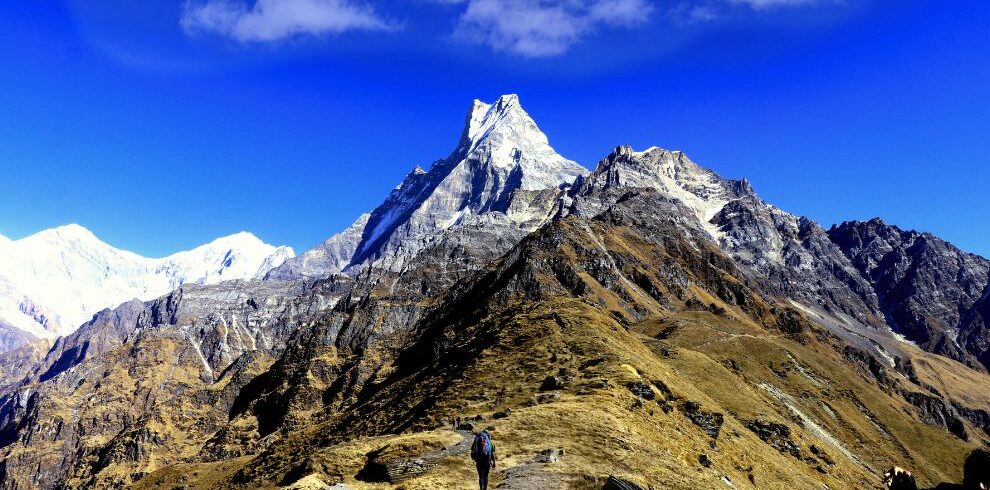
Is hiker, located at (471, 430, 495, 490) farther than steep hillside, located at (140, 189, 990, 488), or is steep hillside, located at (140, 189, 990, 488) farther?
steep hillside, located at (140, 189, 990, 488)

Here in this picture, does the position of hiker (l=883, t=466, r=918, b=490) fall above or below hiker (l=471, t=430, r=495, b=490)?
above

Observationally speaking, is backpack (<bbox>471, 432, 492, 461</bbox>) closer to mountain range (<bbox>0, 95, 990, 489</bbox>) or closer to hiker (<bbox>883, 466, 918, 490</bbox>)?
mountain range (<bbox>0, 95, 990, 489</bbox>)

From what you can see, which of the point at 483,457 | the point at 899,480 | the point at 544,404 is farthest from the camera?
the point at 544,404

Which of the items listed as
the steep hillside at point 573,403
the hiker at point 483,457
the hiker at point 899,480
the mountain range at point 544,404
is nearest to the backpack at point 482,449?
the hiker at point 483,457

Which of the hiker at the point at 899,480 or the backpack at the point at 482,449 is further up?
the hiker at the point at 899,480

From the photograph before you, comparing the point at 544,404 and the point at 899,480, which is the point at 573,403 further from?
the point at 899,480

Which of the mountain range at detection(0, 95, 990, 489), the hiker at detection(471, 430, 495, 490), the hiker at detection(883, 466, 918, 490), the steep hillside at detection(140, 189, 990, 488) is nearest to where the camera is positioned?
the hiker at detection(883, 466, 918, 490)

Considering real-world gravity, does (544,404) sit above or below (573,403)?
below

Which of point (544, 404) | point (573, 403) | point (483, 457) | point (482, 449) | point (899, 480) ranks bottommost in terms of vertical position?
point (483, 457)

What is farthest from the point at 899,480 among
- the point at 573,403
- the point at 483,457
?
the point at 573,403

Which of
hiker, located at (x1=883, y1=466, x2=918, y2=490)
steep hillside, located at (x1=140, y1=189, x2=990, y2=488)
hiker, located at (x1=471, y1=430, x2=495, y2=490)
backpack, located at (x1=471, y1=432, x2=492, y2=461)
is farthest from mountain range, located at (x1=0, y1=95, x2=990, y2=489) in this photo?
hiker, located at (x1=883, y1=466, x2=918, y2=490)

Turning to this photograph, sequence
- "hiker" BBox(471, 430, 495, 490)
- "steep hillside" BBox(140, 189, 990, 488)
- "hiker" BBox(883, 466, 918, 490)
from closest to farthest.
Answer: "hiker" BBox(883, 466, 918, 490)
"hiker" BBox(471, 430, 495, 490)
"steep hillside" BBox(140, 189, 990, 488)

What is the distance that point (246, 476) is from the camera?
7212cm

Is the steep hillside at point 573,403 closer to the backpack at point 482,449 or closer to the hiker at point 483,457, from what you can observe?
the hiker at point 483,457
